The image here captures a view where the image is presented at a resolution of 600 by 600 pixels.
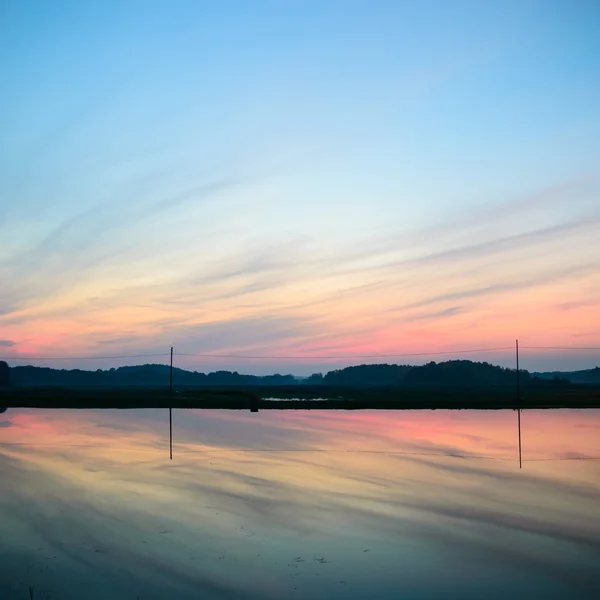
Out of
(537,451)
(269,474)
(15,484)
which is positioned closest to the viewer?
(15,484)

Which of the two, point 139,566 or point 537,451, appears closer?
point 139,566

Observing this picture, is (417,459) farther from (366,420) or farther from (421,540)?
(366,420)

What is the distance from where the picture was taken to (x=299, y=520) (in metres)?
14.8

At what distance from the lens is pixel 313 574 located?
432 inches

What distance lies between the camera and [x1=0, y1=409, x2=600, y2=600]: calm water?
10.6 meters

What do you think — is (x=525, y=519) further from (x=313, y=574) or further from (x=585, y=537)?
(x=313, y=574)

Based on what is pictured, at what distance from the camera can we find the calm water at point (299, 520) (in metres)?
10.6

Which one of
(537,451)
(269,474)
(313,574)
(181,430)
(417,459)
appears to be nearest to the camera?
(313,574)

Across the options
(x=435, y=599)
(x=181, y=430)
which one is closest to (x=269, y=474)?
(x=435, y=599)

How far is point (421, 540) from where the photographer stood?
1321cm

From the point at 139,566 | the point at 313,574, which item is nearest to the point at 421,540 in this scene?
the point at 313,574

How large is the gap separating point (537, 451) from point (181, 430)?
Result: 2113cm

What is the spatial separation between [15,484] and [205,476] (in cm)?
630

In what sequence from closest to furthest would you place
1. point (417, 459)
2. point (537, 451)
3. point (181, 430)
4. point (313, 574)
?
point (313, 574) → point (417, 459) → point (537, 451) → point (181, 430)
